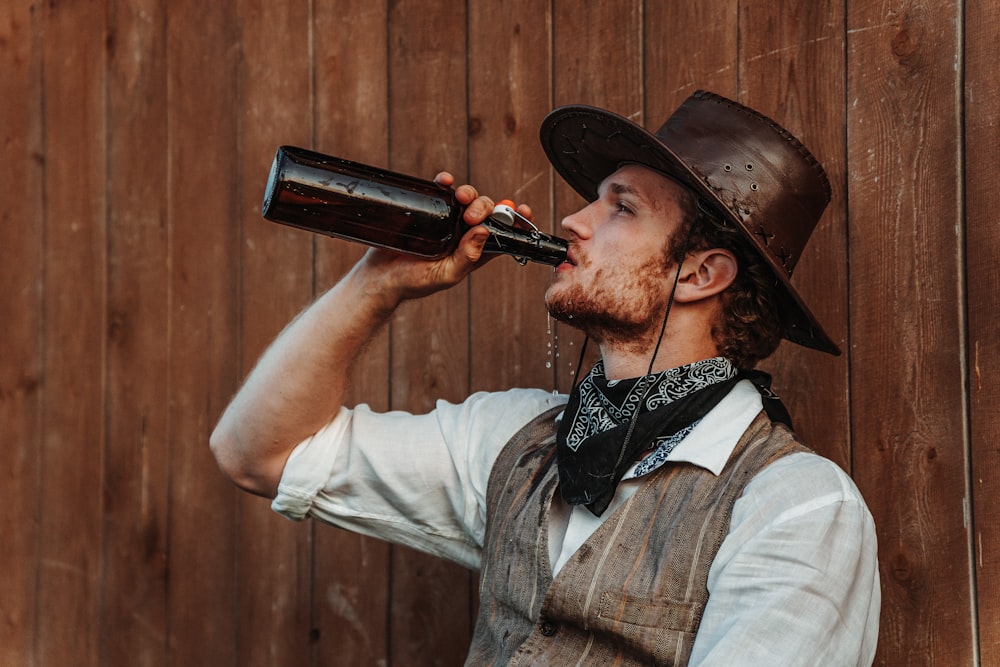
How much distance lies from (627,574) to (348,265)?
3.33 feet

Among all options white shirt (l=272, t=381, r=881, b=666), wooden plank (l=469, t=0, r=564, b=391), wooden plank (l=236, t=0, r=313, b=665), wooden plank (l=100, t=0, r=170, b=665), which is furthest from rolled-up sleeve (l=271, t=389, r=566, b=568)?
wooden plank (l=100, t=0, r=170, b=665)

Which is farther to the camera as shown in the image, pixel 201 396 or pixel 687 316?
pixel 201 396

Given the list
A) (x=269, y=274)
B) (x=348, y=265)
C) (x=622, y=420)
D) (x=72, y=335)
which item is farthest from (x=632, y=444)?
(x=72, y=335)

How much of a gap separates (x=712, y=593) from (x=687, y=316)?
18.2 inches

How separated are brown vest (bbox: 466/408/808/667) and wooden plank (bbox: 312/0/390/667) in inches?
24.6

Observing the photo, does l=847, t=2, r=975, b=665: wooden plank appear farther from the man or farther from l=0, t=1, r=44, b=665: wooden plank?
l=0, t=1, r=44, b=665: wooden plank

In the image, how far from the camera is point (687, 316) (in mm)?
1585

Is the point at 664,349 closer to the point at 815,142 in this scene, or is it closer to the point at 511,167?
the point at 815,142

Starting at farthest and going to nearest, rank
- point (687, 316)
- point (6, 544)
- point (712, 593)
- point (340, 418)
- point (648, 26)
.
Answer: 1. point (6, 544)
2. point (648, 26)
3. point (340, 418)
4. point (687, 316)
5. point (712, 593)

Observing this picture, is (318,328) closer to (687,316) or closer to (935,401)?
(687,316)

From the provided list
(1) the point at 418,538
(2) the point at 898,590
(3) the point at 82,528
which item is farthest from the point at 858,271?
(3) the point at 82,528

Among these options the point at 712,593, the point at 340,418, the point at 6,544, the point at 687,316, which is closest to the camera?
the point at 712,593

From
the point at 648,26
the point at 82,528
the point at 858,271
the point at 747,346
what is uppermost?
the point at 648,26

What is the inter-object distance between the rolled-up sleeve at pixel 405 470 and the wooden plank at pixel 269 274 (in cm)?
51
